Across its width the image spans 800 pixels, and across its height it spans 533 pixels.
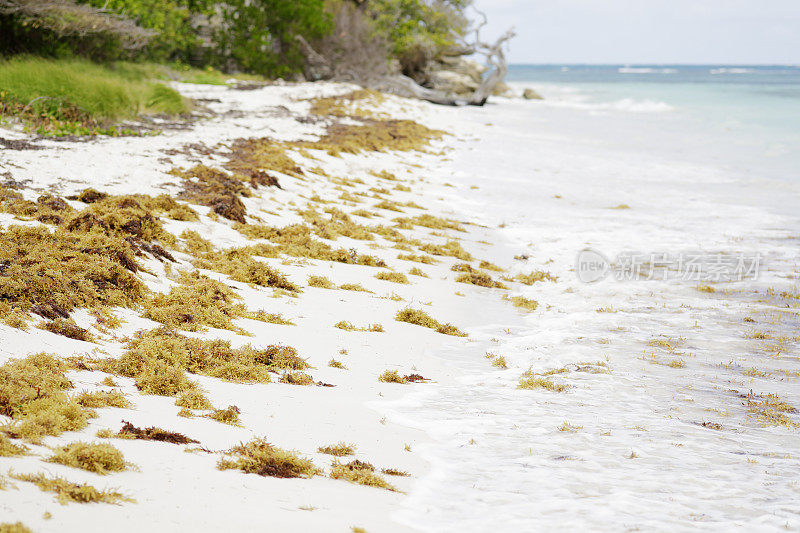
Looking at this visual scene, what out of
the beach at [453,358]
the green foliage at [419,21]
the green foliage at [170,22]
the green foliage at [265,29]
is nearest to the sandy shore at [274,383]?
the beach at [453,358]

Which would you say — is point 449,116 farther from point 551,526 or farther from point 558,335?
point 551,526

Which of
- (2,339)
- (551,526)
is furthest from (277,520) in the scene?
(2,339)

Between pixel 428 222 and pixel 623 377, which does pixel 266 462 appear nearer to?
pixel 623 377

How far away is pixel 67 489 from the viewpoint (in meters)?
2.71

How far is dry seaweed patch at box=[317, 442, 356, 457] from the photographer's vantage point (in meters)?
3.84

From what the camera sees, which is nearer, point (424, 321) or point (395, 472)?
point (395, 472)

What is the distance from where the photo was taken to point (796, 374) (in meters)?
5.75

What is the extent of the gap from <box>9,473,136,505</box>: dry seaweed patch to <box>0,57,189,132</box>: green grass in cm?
990

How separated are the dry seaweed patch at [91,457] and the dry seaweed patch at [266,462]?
1.67 ft

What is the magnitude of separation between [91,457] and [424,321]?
3.82 meters

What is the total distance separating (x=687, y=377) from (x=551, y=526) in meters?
2.90

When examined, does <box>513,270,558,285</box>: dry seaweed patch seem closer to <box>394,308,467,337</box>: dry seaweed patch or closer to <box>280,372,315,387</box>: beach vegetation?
<box>394,308,467,337</box>: dry seaweed patch

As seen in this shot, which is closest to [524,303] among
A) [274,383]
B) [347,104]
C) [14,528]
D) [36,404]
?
[274,383]

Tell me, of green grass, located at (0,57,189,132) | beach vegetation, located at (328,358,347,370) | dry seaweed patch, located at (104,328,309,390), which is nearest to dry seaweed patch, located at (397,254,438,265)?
beach vegetation, located at (328,358,347,370)
